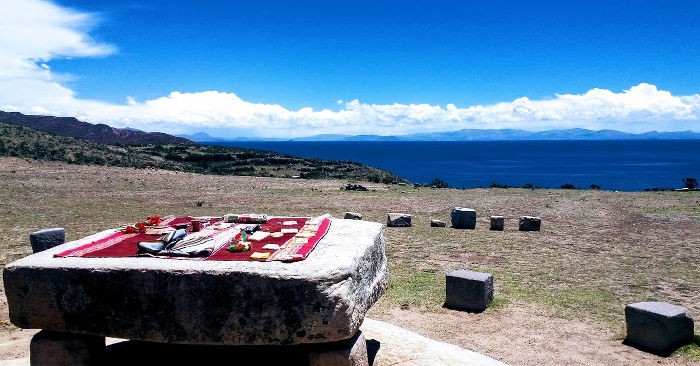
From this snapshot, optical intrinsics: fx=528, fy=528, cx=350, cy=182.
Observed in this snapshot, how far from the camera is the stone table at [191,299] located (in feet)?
19.8

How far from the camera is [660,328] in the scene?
364 inches

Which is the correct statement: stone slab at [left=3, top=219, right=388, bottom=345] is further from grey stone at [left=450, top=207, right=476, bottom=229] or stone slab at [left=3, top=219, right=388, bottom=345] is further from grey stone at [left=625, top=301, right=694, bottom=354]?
grey stone at [left=450, top=207, right=476, bottom=229]

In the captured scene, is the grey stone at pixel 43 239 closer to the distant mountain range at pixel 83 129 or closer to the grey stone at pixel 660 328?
the grey stone at pixel 660 328

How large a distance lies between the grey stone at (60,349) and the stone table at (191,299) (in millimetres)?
24

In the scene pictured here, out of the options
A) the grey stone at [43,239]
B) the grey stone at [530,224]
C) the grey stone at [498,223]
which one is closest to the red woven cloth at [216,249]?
the grey stone at [43,239]

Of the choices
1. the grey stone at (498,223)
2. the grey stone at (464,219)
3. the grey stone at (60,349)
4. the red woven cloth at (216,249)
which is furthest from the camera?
the grey stone at (464,219)

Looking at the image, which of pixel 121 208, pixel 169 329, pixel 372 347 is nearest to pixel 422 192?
pixel 121 208

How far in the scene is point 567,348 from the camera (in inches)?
372

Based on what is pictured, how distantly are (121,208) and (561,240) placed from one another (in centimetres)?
2033

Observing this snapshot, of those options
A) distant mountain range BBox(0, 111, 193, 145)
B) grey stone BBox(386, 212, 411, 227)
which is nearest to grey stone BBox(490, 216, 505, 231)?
grey stone BBox(386, 212, 411, 227)

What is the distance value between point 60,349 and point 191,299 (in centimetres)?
199

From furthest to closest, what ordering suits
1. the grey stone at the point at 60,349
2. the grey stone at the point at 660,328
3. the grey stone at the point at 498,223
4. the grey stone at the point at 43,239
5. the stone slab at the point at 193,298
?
1. the grey stone at the point at 498,223
2. the grey stone at the point at 43,239
3. the grey stone at the point at 660,328
4. the grey stone at the point at 60,349
5. the stone slab at the point at 193,298

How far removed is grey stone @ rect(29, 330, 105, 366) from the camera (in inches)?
261

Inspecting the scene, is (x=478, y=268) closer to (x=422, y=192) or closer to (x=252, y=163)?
(x=422, y=192)
